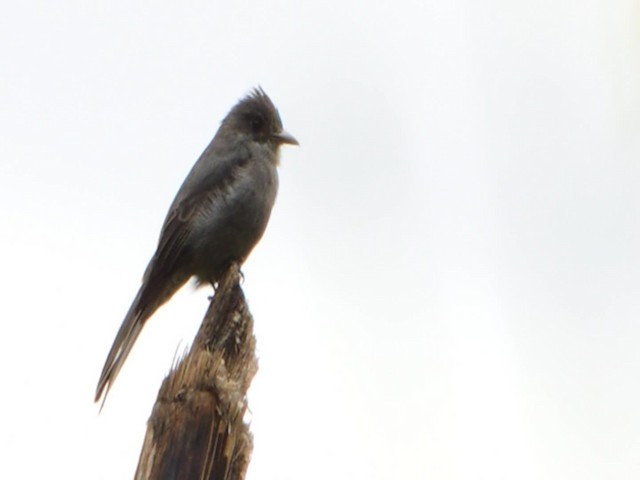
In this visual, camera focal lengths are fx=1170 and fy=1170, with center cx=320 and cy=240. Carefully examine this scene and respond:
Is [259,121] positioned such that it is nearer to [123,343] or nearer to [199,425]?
[123,343]

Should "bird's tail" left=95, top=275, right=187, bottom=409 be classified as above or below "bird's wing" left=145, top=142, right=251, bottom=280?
below

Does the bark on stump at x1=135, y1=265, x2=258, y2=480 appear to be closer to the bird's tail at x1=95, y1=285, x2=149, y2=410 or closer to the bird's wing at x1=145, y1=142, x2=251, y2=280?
the bird's tail at x1=95, y1=285, x2=149, y2=410

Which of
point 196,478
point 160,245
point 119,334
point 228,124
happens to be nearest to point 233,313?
point 196,478

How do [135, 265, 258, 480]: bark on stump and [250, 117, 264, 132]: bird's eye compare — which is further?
[250, 117, 264, 132]: bird's eye

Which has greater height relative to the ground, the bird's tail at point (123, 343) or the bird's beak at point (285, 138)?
the bird's beak at point (285, 138)

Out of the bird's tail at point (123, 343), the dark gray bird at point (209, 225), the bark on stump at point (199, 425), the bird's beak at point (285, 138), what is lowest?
the bark on stump at point (199, 425)

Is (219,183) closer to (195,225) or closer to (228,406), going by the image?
(195,225)

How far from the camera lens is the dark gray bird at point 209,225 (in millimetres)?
7980

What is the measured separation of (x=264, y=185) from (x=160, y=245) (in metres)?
0.85

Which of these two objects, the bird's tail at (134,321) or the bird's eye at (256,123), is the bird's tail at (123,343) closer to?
the bird's tail at (134,321)

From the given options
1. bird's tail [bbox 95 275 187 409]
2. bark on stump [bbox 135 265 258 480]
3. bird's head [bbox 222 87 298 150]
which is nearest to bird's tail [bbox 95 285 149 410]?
bird's tail [bbox 95 275 187 409]

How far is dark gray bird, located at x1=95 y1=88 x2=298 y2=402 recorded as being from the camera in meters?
7.98

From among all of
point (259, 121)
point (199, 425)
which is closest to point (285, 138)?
point (259, 121)

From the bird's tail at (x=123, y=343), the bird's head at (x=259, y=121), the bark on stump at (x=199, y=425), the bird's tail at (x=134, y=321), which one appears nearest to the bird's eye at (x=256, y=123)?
the bird's head at (x=259, y=121)
